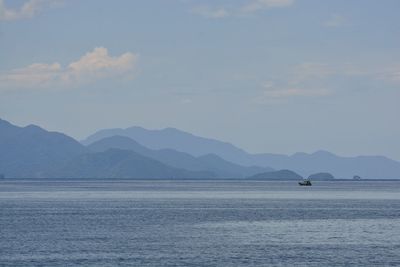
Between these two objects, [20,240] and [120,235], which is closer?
[20,240]

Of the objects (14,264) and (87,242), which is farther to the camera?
(87,242)

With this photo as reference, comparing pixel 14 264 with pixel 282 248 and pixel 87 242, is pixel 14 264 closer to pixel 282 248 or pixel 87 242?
pixel 87 242

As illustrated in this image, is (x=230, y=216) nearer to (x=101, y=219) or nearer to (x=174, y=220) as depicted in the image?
(x=174, y=220)

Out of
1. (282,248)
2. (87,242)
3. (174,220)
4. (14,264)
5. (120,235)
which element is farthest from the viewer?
(174,220)

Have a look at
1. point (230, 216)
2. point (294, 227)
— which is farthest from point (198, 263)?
point (230, 216)

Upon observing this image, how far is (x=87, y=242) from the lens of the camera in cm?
10744

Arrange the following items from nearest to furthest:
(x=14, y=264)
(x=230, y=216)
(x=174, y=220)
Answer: (x=14, y=264) → (x=174, y=220) → (x=230, y=216)

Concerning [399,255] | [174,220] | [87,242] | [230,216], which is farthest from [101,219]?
[399,255]

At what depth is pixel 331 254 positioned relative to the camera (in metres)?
94.6

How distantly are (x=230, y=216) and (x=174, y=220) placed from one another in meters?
15.7

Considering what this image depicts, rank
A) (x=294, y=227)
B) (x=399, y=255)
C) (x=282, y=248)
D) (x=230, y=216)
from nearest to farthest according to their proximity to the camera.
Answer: (x=399, y=255) < (x=282, y=248) < (x=294, y=227) < (x=230, y=216)

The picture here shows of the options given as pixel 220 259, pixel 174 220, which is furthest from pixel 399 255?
pixel 174 220

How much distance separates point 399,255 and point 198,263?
23.5 meters

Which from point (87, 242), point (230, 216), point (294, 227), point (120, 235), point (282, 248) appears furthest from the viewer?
point (230, 216)
